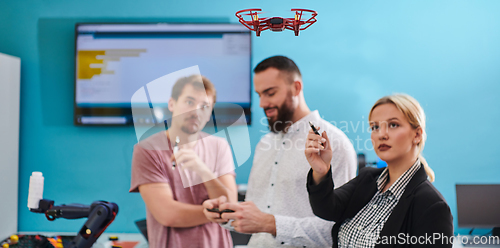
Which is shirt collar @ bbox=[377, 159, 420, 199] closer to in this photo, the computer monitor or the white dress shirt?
the white dress shirt

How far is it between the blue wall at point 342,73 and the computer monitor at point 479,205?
0.09m

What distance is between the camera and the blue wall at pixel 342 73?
6.11 ft

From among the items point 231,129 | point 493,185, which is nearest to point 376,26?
point 493,185

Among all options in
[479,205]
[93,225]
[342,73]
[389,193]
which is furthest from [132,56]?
[479,205]

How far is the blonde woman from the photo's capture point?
778 millimetres

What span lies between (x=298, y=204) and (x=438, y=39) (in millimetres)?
1351

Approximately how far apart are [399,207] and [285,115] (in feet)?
1.21

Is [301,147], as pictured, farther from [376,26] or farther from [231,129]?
[376,26]

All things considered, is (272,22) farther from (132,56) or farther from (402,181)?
(132,56)

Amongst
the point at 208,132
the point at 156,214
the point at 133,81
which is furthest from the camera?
the point at 133,81

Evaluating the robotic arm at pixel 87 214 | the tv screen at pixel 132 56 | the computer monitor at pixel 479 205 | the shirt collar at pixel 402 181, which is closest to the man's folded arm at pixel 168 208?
the robotic arm at pixel 87 214

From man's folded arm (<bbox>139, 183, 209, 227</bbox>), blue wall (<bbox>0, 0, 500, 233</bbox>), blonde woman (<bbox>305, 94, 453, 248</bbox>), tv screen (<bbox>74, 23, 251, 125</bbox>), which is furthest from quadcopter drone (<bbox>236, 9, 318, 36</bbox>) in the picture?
blue wall (<bbox>0, 0, 500, 233</bbox>)

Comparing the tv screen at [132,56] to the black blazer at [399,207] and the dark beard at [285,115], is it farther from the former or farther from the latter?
the black blazer at [399,207]

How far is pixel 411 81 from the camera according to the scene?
1.88 meters
